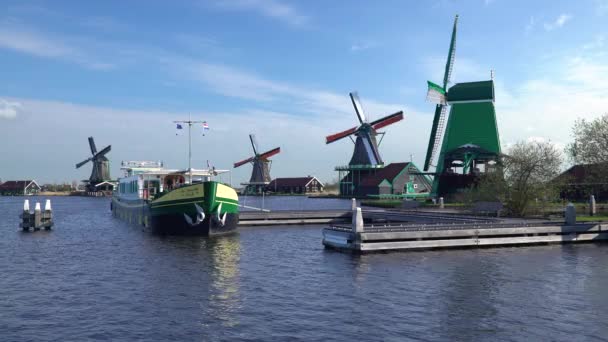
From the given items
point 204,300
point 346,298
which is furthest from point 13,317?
point 346,298

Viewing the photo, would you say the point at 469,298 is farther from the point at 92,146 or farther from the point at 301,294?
the point at 92,146

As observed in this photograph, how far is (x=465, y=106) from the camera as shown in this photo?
266 ft

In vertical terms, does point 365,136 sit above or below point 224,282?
above

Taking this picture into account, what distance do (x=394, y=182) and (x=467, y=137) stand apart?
40.4m

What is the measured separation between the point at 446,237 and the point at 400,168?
8969 centimetres

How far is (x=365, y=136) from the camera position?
407ft

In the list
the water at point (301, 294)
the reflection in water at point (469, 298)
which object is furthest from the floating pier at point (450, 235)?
the reflection in water at point (469, 298)

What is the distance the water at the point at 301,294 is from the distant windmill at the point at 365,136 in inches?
3521

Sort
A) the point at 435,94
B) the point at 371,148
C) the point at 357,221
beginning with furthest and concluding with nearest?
the point at 371,148 < the point at 435,94 < the point at 357,221

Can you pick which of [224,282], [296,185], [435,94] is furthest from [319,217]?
[296,185]

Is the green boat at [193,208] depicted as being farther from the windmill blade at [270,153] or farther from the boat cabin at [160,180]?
the windmill blade at [270,153]

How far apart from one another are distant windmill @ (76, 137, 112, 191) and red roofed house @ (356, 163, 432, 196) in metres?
100

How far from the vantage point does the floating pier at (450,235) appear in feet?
101

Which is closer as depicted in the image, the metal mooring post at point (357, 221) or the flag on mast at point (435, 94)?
the metal mooring post at point (357, 221)
